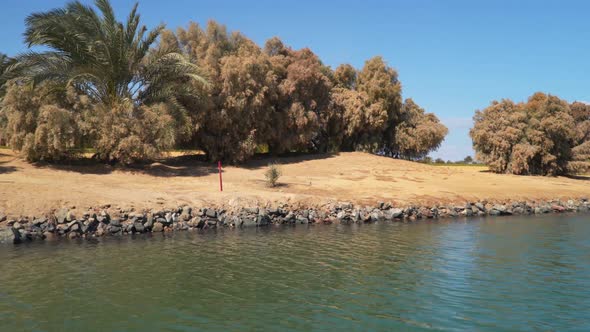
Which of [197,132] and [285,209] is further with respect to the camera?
[197,132]

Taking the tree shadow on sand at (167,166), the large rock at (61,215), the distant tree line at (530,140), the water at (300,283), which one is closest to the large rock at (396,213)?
the water at (300,283)

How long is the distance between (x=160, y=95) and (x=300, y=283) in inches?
791

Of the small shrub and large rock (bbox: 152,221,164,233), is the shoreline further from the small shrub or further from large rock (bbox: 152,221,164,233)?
the small shrub

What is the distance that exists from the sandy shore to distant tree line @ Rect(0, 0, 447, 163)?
152cm

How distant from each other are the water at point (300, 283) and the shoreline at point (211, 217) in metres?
1.11

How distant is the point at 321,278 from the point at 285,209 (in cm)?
1006

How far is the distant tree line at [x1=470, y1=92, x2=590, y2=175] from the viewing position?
38.2 metres

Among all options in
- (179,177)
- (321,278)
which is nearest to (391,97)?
(179,177)

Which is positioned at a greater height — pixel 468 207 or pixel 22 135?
pixel 22 135

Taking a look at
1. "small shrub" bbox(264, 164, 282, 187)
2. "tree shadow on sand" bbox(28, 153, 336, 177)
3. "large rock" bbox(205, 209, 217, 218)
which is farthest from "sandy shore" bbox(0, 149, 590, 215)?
"large rock" bbox(205, 209, 217, 218)

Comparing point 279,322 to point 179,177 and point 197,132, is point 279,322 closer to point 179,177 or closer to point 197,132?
point 179,177

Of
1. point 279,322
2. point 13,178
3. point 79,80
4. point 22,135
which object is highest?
point 79,80

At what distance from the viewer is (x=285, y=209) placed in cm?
2108

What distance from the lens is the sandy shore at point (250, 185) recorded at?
1939 cm
